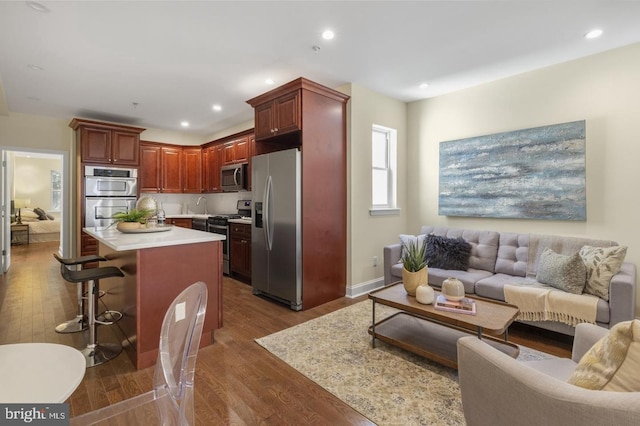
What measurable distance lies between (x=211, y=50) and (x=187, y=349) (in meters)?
2.99

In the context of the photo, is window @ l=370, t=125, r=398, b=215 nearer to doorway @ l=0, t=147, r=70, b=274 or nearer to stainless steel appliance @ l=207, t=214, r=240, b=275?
stainless steel appliance @ l=207, t=214, r=240, b=275

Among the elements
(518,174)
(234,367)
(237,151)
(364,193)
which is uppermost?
(237,151)

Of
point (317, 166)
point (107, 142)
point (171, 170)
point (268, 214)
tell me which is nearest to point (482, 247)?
point (317, 166)

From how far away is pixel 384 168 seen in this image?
4656 mm

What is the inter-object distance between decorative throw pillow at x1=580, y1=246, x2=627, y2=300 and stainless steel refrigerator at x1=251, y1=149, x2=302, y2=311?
2729 millimetres

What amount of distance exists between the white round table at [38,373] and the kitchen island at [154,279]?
1.23 metres

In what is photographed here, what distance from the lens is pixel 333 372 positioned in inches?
88.7

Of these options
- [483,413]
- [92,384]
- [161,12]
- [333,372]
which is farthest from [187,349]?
[161,12]

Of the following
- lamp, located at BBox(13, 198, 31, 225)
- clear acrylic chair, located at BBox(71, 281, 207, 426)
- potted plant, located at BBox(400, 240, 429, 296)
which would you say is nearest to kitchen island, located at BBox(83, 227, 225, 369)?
clear acrylic chair, located at BBox(71, 281, 207, 426)

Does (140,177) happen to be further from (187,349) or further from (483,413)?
(483,413)

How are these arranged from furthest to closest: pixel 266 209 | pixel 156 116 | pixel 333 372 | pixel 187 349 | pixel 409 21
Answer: pixel 156 116, pixel 266 209, pixel 409 21, pixel 333 372, pixel 187 349

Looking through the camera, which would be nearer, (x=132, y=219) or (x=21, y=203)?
(x=132, y=219)

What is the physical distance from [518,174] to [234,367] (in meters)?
3.66

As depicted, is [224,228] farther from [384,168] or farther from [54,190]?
[54,190]
